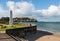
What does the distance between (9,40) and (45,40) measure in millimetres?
13478

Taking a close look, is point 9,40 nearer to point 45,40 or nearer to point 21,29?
point 45,40

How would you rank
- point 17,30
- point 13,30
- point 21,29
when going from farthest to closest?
point 21,29
point 17,30
point 13,30

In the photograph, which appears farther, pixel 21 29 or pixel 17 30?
pixel 21 29

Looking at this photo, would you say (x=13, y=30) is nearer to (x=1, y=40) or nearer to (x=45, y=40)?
(x=45, y=40)

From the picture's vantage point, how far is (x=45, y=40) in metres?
28.2

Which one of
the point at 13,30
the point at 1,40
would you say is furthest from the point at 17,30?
the point at 1,40

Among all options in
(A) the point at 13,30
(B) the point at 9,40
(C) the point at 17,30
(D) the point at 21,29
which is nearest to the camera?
(B) the point at 9,40

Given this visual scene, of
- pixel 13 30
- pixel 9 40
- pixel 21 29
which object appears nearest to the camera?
pixel 9 40

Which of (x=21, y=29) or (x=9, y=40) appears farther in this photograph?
(x=21, y=29)

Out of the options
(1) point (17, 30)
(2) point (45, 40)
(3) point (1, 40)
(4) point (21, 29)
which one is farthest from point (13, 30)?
(3) point (1, 40)

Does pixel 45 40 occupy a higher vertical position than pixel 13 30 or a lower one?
lower

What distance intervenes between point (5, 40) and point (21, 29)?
15.6m

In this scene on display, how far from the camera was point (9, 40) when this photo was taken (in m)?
15.9

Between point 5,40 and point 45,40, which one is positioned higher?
point 5,40
